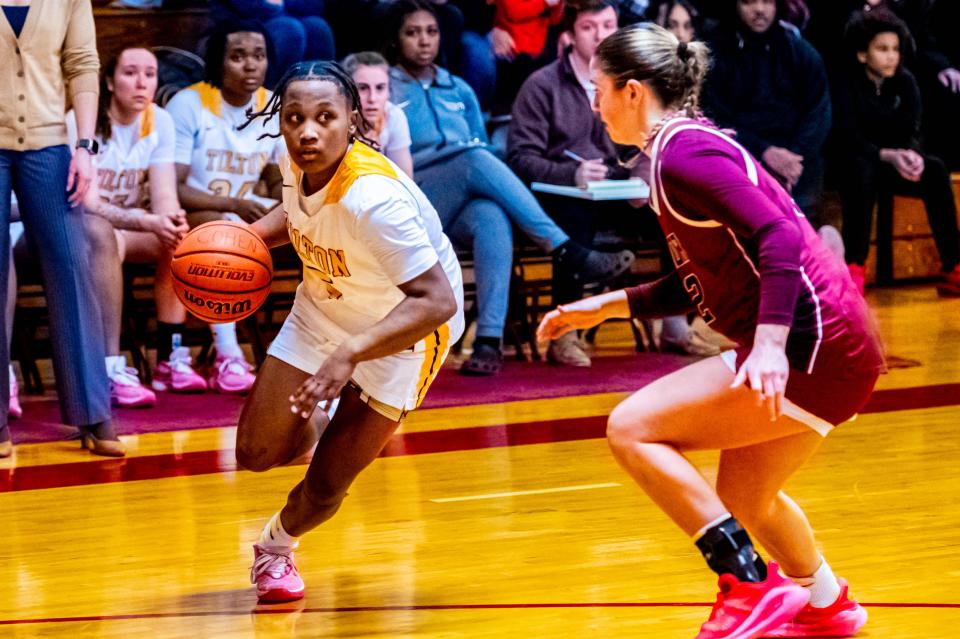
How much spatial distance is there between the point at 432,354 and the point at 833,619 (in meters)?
1.15

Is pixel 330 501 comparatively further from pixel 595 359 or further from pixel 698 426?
pixel 595 359

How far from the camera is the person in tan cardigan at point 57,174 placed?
17.2ft

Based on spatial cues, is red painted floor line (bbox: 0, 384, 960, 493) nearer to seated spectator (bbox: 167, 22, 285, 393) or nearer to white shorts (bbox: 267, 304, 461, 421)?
seated spectator (bbox: 167, 22, 285, 393)

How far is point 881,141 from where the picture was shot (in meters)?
9.16

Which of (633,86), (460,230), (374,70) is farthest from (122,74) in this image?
(633,86)

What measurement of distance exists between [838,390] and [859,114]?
20.6 ft

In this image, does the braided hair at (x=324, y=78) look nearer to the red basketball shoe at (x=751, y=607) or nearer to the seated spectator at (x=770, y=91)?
the red basketball shoe at (x=751, y=607)

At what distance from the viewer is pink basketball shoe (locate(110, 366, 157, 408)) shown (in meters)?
6.35

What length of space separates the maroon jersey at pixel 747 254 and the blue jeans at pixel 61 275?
9.31 ft

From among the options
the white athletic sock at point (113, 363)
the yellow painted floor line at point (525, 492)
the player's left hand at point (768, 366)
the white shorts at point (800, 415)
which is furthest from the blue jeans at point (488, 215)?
the player's left hand at point (768, 366)

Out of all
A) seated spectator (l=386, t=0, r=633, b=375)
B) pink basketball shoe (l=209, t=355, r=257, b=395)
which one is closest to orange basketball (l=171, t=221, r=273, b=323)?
pink basketball shoe (l=209, t=355, r=257, b=395)

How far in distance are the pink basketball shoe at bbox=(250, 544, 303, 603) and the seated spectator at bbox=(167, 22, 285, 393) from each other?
295 cm

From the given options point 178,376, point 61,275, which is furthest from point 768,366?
point 178,376

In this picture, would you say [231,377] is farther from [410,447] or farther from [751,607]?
[751,607]
